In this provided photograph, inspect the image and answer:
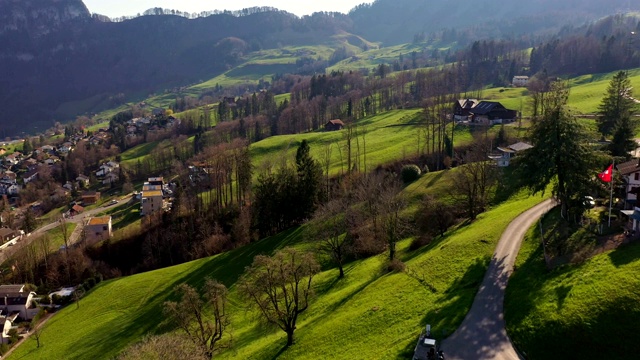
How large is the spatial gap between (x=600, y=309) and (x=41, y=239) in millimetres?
97287

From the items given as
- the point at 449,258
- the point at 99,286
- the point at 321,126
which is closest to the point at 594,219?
the point at 449,258

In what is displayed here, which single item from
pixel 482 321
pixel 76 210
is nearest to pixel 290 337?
pixel 482 321

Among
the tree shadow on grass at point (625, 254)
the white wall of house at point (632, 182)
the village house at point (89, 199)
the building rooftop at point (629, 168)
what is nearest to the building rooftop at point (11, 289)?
the village house at point (89, 199)

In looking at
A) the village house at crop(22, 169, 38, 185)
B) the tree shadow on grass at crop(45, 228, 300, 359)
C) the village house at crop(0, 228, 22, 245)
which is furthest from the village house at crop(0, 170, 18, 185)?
the tree shadow on grass at crop(45, 228, 300, 359)

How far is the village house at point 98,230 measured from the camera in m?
99.4

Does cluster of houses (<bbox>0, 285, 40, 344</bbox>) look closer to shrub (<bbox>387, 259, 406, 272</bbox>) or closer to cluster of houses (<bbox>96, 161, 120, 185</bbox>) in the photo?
shrub (<bbox>387, 259, 406, 272</bbox>)

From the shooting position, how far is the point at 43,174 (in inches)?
6781

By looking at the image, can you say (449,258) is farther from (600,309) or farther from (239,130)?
(239,130)

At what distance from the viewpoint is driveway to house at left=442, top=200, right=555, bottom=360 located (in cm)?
2923

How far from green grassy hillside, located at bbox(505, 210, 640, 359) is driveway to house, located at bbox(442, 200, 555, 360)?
74 centimetres

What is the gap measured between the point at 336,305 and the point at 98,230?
76739 millimetres

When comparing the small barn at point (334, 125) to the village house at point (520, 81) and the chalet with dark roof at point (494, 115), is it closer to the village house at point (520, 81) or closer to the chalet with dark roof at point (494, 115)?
the chalet with dark roof at point (494, 115)

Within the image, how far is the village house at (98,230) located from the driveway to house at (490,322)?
85955mm

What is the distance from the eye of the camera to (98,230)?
333ft
